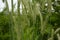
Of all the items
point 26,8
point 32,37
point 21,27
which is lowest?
point 32,37

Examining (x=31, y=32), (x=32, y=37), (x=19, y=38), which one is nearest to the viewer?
(x=19, y=38)

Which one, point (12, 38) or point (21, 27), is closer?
point (21, 27)

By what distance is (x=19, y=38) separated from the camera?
40.6 inches

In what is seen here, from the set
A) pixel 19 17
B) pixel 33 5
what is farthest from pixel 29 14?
pixel 19 17

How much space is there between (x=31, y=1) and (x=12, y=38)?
0.30 m

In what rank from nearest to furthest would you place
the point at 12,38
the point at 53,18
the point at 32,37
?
1. the point at 12,38
2. the point at 32,37
3. the point at 53,18

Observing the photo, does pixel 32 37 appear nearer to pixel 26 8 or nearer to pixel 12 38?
pixel 12 38

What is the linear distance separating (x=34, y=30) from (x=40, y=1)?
25 centimetres

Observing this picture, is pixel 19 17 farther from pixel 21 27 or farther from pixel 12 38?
pixel 12 38

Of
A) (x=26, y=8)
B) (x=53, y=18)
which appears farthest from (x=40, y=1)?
(x=53, y=18)

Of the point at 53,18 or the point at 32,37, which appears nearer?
the point at 32,37

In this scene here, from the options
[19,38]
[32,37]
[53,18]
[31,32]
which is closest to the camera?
[19,38]

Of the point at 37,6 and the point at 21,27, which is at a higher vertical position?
the point at 37,6

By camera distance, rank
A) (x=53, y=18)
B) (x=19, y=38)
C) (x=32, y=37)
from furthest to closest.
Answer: (x=53, y=18) < (x=32, y=37) < (x=19, y=38)
